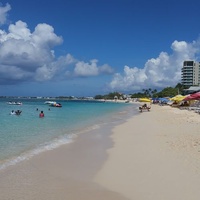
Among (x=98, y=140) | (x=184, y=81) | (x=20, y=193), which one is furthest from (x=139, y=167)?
(x=184, y=81)

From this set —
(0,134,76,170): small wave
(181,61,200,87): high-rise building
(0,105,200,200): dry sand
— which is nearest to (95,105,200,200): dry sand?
(0,105,200,200): dry sand

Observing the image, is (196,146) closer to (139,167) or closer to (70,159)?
(139,167)

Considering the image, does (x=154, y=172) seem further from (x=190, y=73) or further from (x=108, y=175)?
(x=190, y=73)

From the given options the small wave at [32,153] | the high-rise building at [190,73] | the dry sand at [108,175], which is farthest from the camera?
the high-rise building at [190,73]

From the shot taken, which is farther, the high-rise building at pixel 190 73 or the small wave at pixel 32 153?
the high-rise building at pixel 190 73

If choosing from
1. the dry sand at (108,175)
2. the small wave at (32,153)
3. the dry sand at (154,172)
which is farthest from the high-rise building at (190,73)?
the dry sand at (108,175)

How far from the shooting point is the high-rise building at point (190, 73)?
163250 mm

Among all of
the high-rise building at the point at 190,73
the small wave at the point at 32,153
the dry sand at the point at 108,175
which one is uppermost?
the high-rise building at the point at 190,73

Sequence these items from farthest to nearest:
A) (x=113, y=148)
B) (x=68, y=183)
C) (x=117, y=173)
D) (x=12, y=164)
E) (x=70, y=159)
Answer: (x=113, y=148)
(x=70, y=159)
(x=12, y=164)
(x=117, y=173)
(x=68, y=183)

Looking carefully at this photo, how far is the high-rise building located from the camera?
163 m

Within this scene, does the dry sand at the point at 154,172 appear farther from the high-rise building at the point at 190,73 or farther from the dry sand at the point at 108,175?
the high-rise building at the point at 190,73

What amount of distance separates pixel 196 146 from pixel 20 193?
8.88 meters

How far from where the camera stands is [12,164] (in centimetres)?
1125

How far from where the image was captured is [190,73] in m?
166
